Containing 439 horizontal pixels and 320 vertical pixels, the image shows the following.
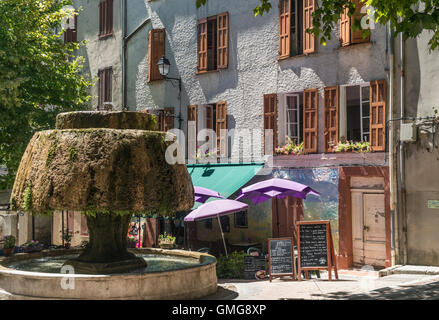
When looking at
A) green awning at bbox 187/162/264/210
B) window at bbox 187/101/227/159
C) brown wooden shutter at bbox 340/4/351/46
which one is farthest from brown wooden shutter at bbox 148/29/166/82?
brown wooden shutter at bbox 340/4/351/46

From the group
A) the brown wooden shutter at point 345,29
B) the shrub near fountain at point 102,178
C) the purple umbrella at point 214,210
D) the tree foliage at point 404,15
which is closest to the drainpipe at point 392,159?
the brown wooden shutter at point 345,29

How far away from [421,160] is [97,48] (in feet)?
50.5

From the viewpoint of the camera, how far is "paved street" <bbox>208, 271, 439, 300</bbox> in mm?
10523

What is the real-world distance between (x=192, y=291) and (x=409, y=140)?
7.39 meters

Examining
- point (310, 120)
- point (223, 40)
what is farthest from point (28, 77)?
point (310, 120)

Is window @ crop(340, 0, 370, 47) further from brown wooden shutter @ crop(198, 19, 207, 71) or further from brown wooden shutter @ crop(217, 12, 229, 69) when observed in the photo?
brown wooden shutter @ crop(198, 19, 207, 71)

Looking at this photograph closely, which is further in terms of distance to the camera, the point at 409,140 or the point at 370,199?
the point at 370,199

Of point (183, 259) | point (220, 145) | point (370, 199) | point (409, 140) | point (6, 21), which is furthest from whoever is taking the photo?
point (220, 145)

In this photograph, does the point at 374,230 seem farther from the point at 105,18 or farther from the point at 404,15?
the point at 105,18

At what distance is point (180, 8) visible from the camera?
2180 cm

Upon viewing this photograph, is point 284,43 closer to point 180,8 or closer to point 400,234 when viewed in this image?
point 180,8

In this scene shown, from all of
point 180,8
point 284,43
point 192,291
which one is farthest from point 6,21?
point 192,291

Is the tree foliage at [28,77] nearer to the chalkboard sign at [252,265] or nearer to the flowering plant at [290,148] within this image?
the flowering plant at [290,148]

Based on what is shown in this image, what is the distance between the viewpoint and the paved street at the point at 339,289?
1052 centimetres
